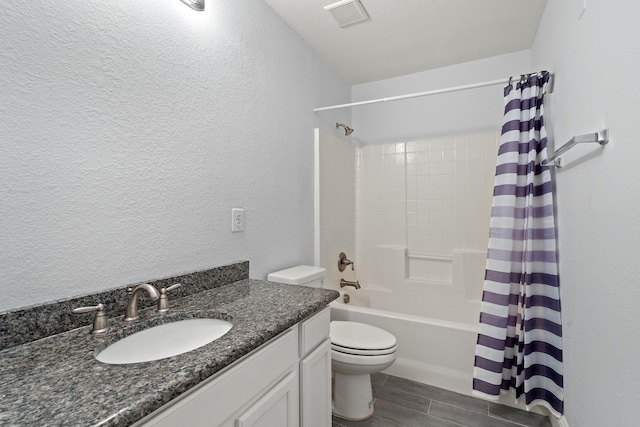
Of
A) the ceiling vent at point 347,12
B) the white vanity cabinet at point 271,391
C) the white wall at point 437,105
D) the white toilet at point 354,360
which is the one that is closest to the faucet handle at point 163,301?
the white vanity cabinet at point 271,391

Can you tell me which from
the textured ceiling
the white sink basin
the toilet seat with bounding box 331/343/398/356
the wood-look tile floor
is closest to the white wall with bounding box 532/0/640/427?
the wood-look tile floor

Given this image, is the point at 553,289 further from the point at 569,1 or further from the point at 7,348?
the point at 7,348

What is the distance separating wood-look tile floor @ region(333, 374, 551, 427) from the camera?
1.60m

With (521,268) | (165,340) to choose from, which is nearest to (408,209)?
(521,268)

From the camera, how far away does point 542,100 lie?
1640 millimetres

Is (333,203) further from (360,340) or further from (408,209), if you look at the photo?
(360,340)

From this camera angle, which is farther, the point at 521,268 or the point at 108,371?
the point at 521,268

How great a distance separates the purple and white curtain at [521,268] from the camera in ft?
5.09

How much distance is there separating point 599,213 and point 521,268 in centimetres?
71

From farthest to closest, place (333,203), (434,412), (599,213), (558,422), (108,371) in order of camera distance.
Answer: (333,203) < (434,412) < (558,422) < (599,213) < (108,371)

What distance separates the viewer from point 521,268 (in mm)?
1637

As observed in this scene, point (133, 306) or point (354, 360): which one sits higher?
point (133, 306)

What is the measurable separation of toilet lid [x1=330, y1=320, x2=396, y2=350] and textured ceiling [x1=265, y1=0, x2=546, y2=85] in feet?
6.57

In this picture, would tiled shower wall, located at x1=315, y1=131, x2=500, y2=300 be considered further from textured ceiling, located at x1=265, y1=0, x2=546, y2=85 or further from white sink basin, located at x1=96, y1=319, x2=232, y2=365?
white sink basin, located at x1=96, y1=319, x2=232, y2=365
